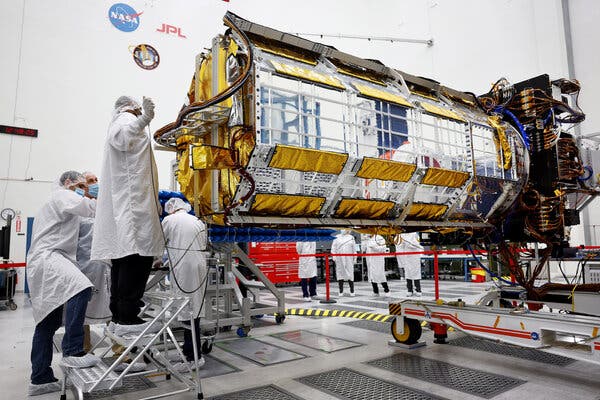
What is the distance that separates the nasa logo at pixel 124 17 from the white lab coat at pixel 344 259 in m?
9.31

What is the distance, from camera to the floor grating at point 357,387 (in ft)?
10.7

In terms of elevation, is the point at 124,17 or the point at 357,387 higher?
the point at 124,17

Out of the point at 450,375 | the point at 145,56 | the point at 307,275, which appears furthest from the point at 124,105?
the point at 145,56

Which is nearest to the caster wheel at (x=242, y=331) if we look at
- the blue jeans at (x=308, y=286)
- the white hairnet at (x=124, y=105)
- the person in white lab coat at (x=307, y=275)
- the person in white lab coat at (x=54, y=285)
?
the person in white lab coat at (x=54, y=285)

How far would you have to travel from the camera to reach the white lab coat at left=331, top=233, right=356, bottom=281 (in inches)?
407

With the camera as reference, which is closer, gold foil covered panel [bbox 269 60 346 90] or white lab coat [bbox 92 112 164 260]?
white lab coat [bbox 92 112 164 260]

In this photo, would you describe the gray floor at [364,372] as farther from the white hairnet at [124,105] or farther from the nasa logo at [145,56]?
the nasa logo at [145,56]

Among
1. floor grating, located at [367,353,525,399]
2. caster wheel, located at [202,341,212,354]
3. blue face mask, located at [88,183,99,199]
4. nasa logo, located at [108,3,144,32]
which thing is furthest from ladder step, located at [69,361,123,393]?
nasa logo, located at [108,3,144,32]

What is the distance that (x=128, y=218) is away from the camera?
2.97 m

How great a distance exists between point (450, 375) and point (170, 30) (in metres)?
13.8

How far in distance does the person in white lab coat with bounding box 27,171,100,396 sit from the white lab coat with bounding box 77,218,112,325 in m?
0.46

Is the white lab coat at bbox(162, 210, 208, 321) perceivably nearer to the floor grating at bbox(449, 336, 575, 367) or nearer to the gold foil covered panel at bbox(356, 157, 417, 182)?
the gold foil covered panel at bbox(356, 157, 417, 182)

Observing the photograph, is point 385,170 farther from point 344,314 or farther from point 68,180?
point 344,314

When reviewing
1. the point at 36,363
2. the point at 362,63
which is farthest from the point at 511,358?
the point at 36,363
